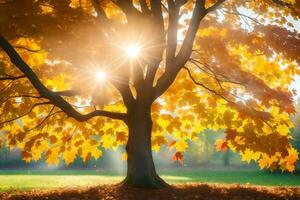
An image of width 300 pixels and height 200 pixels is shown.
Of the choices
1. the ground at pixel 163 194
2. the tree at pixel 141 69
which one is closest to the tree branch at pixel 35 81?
the tree at pixel 141 69

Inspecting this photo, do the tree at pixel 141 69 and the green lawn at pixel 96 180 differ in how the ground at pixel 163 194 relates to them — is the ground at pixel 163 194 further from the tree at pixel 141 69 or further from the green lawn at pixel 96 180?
the green lawn at pixel 96 180

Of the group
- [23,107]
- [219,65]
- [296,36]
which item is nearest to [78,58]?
[23,107]

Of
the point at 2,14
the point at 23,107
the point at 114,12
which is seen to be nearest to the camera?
the point at 2,14

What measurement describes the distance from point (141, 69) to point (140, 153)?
91.8 inches

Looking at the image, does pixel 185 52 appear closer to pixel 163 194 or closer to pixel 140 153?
pixel 140 153

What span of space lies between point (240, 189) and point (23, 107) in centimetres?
654

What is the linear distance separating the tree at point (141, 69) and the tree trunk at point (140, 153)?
0.03 meters

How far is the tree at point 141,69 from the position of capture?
9.91 metres

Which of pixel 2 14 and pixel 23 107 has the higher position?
pixel 2 14

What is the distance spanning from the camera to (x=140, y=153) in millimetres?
11930

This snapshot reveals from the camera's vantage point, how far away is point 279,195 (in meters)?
10.8

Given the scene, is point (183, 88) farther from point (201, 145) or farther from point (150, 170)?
point (201, 145)

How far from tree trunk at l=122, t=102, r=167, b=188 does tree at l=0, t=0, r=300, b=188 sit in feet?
0.09

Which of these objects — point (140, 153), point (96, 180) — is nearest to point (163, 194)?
point (140, 153)
